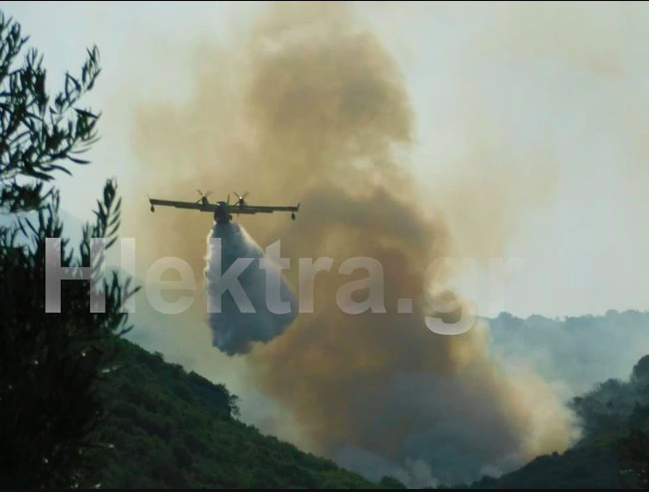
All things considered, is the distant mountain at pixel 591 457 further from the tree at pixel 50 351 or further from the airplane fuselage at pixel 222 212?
the tree at pixel 50 351

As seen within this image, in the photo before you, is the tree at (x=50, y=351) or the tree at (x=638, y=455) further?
the tree at (x=638, y=455)

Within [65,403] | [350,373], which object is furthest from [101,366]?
[350,373]

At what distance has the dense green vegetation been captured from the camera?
11662cm

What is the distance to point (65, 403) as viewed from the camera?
32.5 m

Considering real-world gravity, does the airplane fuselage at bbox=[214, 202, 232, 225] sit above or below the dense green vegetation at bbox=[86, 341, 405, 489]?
above

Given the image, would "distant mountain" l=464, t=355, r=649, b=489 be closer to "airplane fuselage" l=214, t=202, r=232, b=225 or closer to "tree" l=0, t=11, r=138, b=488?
"airplane fuselage" l=214, t=202, r=232, b=225

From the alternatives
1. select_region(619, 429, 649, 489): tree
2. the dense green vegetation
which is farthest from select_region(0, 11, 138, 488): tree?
the dense green vegetation

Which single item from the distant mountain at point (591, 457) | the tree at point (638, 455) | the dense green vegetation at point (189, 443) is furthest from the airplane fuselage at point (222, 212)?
the distant mountain at point (591, 457)

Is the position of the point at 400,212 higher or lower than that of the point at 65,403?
higher

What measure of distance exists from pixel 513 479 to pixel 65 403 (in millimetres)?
125221

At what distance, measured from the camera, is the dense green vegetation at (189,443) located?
383 feet

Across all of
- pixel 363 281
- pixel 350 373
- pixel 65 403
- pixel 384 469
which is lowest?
pixel 65 403

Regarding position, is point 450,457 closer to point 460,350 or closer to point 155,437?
point 460,350

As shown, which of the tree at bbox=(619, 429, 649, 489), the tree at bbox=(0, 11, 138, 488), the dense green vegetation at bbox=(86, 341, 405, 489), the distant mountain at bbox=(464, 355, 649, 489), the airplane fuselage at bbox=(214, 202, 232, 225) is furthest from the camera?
the distant mountain at bbox=(464, 355, 649, 489)
